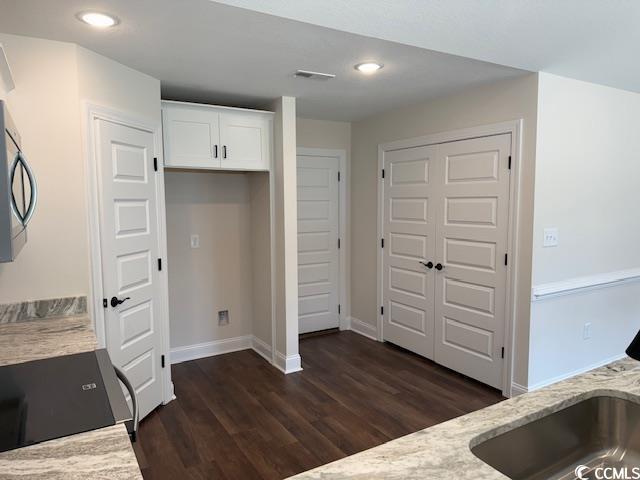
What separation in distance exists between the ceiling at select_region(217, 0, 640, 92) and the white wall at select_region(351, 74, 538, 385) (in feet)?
1.35

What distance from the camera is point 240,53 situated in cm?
257

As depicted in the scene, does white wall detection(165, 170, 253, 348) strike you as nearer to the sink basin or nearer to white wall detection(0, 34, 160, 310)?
white wall detection(0, 34, 160, 310)

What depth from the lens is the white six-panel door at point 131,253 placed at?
2.66 meters

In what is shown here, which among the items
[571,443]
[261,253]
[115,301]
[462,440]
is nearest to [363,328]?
[261,253]

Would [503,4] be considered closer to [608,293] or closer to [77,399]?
[77,399]

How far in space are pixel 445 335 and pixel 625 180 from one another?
1983 mm

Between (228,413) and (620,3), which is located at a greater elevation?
(620,3)

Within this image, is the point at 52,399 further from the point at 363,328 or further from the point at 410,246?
the point at 363,328

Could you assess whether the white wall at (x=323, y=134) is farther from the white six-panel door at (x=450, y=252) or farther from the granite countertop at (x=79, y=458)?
the granite countertop at (x=79, y=458)

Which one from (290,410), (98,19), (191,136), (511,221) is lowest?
(290,410)

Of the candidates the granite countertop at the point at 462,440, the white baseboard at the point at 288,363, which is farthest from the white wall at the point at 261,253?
the granite countertop at the point at 462,440

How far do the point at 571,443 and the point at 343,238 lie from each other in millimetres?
3884

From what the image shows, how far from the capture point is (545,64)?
2850mm

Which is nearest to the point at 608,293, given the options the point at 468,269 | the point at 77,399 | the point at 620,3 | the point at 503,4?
the point at 468,269
